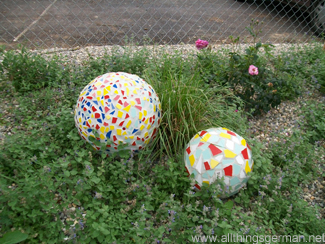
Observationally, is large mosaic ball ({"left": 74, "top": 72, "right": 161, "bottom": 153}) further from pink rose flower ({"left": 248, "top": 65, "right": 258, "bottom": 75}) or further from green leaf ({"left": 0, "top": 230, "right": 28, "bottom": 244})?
pink rose flower ({"left": 248, "top": 65, "right": 258, "bottom": 75})

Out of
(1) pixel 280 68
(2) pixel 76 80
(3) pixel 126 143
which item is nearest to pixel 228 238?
(3) pixel 126 143

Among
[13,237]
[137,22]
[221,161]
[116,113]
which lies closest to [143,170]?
[116,113]

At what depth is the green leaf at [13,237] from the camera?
6.43 feet

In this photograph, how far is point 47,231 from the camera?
217 centimetres

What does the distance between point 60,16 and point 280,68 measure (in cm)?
482

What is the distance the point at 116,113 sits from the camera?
252 cm

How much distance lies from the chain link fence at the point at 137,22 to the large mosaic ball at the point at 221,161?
331 cm

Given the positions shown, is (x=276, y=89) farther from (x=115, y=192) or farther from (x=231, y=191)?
(x=115, y=192)

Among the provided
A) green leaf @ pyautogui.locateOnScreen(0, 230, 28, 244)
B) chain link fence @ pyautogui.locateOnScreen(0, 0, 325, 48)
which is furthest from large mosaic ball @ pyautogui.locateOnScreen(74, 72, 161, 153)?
chain link fence @ pyautogui.locateOnScreen(0, 0, 325, 48)

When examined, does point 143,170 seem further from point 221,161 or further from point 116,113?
point 221,161

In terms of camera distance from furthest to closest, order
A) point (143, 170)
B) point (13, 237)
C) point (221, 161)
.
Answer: point (143, 170)
point (221, 161)
point (13, 237)

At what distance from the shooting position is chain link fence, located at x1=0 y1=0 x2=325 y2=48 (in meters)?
5.68

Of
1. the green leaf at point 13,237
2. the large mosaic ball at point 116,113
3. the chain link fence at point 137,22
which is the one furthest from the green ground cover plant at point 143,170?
the chain link fence at point 137,22

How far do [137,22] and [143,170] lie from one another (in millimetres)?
4579
